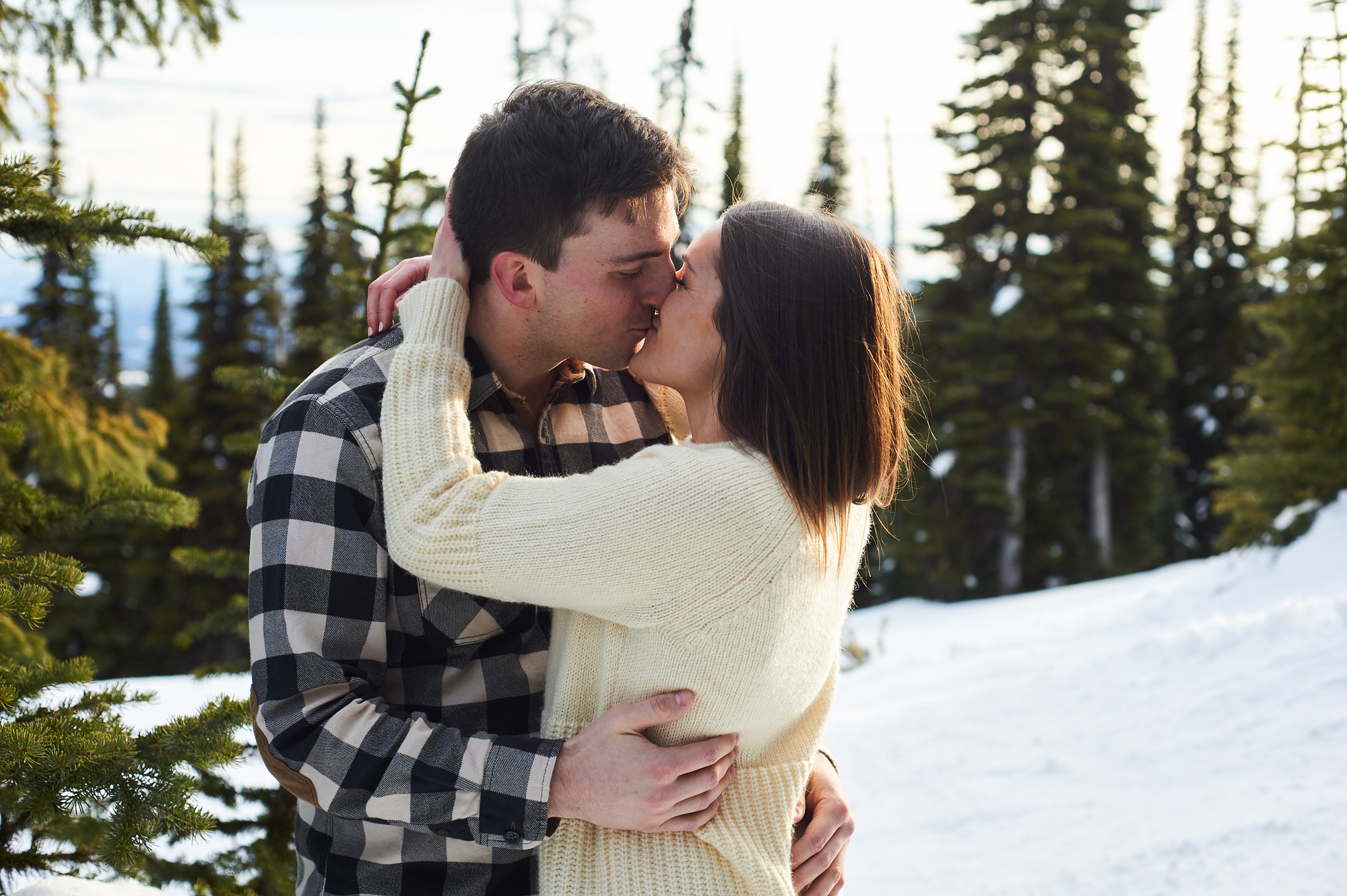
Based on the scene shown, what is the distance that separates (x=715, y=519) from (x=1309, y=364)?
574 inches

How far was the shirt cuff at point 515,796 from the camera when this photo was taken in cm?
184

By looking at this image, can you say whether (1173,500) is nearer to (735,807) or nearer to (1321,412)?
(1321,412)

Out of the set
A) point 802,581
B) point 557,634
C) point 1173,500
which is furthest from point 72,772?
point 1173,500

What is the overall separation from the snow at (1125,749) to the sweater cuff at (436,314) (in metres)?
1.66

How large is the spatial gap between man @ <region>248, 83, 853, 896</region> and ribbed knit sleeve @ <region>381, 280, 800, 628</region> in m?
0.14

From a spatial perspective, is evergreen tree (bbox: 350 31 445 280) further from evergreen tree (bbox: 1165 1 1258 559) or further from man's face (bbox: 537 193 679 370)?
evergreen tree (bbox: 1165 1 1258 559)

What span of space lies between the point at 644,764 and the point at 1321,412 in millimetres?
14229

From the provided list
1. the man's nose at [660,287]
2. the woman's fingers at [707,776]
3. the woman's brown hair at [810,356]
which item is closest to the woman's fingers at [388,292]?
the man's nose at [660,287]

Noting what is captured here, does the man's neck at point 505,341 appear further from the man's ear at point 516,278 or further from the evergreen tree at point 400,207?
the evergreen tree at point 400,207

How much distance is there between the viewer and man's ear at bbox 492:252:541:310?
7.72 feet

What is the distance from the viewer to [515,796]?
6.05 ft

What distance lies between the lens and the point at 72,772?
222cm

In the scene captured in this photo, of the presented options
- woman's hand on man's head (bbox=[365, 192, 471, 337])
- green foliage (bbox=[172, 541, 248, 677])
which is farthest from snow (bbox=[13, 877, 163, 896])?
green foliage (bbox=[172, 541, 248, 677])

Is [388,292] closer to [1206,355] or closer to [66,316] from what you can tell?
[66,316]
